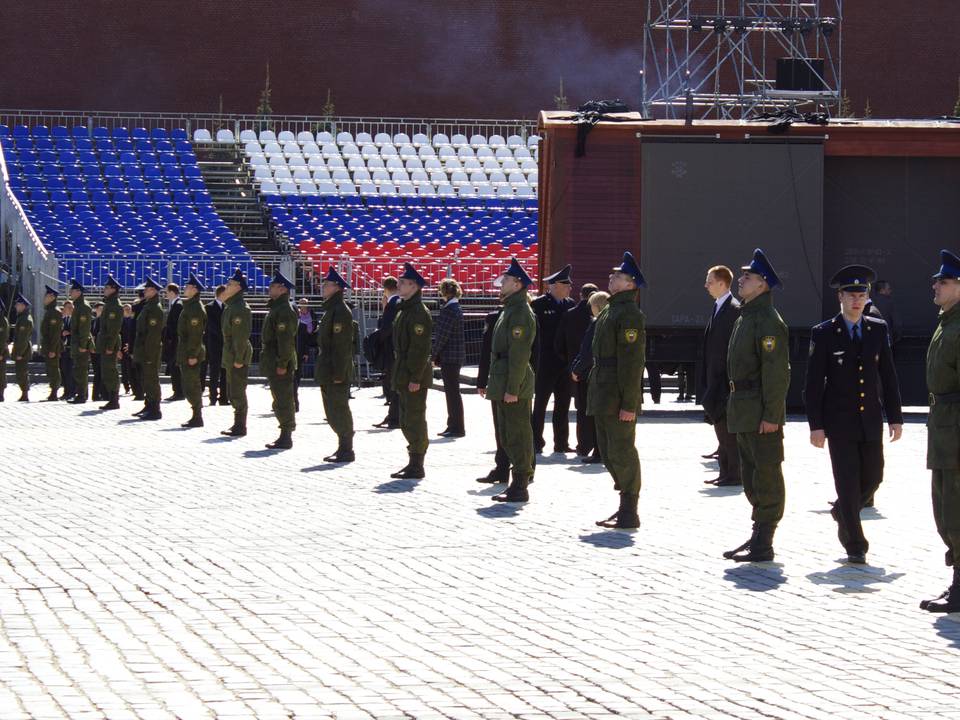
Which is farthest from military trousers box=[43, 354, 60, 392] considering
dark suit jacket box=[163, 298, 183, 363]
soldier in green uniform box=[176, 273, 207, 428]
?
soldier in green uniform box=[176, 273, 207, 428]

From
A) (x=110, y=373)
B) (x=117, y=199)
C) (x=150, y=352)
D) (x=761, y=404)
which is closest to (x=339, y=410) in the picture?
(x=150, y=352)

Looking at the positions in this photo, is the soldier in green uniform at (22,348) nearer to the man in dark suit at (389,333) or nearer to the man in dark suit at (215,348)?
the man in dark suit at (215,348)

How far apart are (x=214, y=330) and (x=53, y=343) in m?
3.41

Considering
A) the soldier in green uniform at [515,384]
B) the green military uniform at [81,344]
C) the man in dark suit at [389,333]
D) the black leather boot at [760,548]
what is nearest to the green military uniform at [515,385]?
the soldier in green uniform at [515,384]

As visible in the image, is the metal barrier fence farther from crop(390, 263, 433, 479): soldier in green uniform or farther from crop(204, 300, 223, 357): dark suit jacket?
crop(390, 263, 433, 479): soldier in green uniform

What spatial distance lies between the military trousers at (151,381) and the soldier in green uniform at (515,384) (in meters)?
8.91

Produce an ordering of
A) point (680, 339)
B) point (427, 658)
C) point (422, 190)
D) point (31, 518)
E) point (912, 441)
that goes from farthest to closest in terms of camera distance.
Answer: point (422, 190)
point (680, 339)
point (912, 441)
point (31, 518)
point (427, 658)

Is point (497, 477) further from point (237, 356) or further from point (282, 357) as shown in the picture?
point (237, 356)

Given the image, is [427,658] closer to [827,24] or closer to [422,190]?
[827,24]

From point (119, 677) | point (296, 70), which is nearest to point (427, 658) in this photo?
point (119, 677)

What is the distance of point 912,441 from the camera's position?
17.7 meters

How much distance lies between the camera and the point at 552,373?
54.8ft

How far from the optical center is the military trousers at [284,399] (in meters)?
16.9

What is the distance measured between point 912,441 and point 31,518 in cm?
1000
